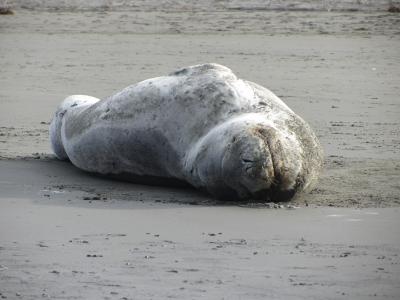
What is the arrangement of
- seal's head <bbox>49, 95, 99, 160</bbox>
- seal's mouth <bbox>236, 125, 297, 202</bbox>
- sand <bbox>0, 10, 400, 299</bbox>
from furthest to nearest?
→ seal's head <bbox>49, 95, 99, 160</bbox>
seal's mouth <bbox>236, 125, 297, 202</bbox>
sand <bbox>0, 10, 400, 299</bbox>

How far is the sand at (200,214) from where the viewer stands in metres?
5.28

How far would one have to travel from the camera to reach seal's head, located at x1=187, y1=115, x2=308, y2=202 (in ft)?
22.5

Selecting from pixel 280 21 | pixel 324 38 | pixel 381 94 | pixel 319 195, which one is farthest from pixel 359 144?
pixel 280 21

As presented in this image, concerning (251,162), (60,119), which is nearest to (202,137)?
(251,162)

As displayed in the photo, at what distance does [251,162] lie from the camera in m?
6.83

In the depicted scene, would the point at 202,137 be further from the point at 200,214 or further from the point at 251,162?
the point at 200,214

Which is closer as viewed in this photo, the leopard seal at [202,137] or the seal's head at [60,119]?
the leopard seal at [202,137]

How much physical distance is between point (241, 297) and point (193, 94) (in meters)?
2.77

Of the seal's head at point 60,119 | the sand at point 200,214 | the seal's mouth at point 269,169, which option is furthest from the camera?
the seal's head at point 60,119

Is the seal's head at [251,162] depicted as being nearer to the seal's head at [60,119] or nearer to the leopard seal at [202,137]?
the leopard seal at [202,137]

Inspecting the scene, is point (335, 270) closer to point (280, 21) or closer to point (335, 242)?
point (335, 242)

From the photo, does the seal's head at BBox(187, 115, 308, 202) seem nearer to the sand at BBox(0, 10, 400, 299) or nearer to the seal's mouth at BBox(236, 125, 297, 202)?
the seal's mouth at BBox(236, 125, 297, 202)

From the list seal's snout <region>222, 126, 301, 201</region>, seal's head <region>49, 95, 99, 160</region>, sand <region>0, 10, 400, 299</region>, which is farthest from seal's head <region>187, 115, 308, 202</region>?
seal's head <region>49, 95, 99, 160</region>

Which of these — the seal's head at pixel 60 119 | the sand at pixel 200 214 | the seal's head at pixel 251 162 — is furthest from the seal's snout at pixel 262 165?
the seal's head at pixel 60 119
